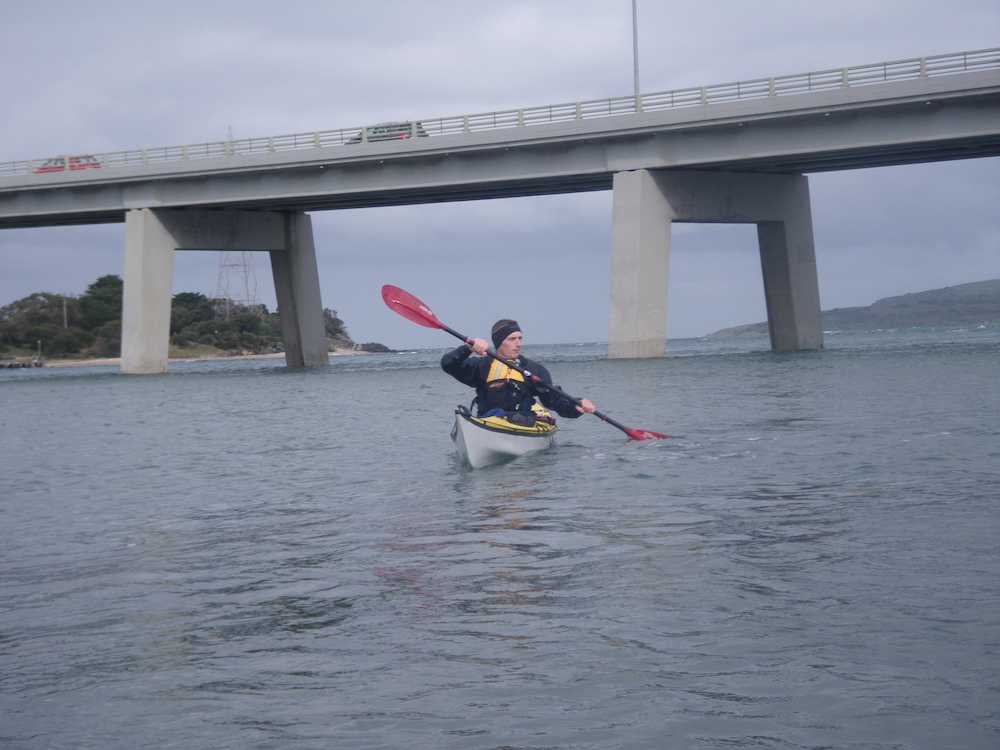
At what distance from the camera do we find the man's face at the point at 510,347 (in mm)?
12594

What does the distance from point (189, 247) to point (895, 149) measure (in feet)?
102

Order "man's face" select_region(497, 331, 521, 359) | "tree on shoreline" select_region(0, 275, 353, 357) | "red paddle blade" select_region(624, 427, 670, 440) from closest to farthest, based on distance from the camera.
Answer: "man's face" select_region(497, 331, 521, 359)
"red paddle blade" select_region(624, 427, 670, 440)
"tree on shoreline" select_region(0, 275, 353, 357)

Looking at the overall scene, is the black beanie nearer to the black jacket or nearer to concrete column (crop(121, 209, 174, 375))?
the black jacket

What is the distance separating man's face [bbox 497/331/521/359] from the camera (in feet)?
41.3

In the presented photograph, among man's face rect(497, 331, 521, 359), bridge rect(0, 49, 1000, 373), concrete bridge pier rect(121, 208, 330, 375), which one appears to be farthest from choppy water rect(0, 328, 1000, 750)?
concrete bridge pier rect(121, 208, 330, 375)

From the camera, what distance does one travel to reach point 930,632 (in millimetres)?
5133

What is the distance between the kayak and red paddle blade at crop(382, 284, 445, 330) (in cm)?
333

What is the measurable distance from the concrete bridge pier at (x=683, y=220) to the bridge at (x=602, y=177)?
7cm

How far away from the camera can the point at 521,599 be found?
19.7ft

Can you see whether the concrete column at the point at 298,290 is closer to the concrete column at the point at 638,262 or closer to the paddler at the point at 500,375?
the concrete column at the point at 638,262

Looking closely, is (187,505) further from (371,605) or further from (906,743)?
(906,743)

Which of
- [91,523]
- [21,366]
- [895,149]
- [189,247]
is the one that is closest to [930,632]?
[91,523]

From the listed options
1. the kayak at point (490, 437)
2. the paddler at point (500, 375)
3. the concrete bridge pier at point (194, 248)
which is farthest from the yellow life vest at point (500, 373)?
the concrete bridge pier at point (194, 248)

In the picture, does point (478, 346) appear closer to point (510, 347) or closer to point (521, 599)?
point (510, 347)
